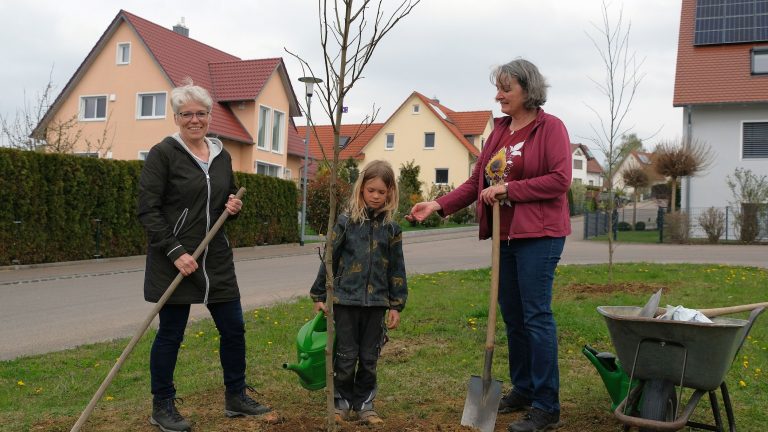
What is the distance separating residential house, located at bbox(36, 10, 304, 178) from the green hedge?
10.9m

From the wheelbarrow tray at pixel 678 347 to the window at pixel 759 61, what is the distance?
83.0ft

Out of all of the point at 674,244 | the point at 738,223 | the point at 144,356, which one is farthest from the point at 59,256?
the point at 738,223

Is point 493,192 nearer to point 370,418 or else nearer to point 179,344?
point 370,418

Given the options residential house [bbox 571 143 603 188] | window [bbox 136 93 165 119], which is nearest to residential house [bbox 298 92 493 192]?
Answer: window [bbox 136 93 165 119]

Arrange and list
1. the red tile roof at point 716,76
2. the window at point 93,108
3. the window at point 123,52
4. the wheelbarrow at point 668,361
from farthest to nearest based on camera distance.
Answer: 1. the window at point 93,108
2. the window at point 123,52
3. the red tile roof at point 716,76
4. the wheelbarrow at point 668,361

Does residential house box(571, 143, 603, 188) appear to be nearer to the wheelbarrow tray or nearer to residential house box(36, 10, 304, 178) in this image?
residential house box(36, 10, 304, 178)

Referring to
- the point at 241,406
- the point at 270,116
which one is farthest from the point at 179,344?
the point at 270,116

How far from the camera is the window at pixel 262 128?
29.8 m

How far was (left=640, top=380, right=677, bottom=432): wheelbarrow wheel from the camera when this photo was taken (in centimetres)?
327

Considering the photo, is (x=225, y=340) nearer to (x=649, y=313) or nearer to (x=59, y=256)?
(x=649, y=313)

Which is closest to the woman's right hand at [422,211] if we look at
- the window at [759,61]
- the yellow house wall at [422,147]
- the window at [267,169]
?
the window at [759,61]

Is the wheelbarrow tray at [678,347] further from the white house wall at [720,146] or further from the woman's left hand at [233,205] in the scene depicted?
the white house wall at [720,146]

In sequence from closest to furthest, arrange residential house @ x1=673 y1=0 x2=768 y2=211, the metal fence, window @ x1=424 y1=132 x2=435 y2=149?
1. the metal fence
2. residential house @ x1=673 y1=0 x2=768 y2=211
3. window @ x1=424 y1=132 x2=435 y2=149

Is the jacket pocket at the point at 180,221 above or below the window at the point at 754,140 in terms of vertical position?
below
